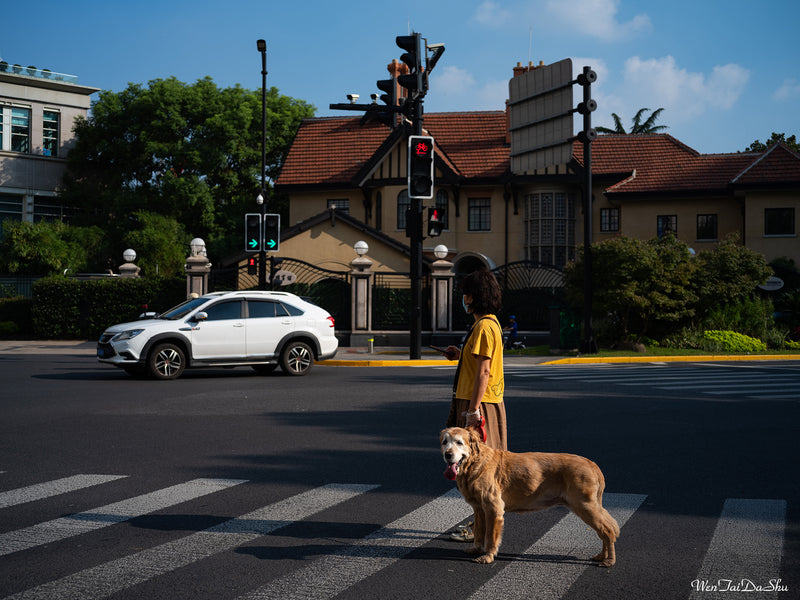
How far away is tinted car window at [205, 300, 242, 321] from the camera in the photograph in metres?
17.5

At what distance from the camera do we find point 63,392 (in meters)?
14.4

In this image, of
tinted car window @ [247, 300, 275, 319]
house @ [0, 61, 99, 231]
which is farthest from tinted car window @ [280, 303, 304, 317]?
house @ [0, 61, 99, 231]

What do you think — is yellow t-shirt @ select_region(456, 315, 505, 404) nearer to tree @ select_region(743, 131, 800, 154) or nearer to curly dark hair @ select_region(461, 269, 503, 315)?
curly dark hair @ select_region(461, 269, 503, 315)

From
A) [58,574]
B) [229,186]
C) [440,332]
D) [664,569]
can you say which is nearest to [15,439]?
[58,574]

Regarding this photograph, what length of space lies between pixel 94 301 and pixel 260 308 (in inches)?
587

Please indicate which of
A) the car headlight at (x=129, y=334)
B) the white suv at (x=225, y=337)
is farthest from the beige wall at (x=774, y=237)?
the car headlight at (x=129, y=334)

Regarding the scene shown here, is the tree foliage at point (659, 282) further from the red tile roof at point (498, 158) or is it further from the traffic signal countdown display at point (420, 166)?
the red tile roof at point (498, 158)

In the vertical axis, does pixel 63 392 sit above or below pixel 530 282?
below

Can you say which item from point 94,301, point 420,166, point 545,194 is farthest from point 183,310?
point 545,194

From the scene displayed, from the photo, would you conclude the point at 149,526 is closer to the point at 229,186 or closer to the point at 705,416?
the point at 705,416

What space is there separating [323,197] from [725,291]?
22.0m

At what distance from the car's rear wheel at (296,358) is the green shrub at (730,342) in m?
13.2

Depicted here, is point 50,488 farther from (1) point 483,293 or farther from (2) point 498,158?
(2) point 498,158

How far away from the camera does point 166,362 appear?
55.5 feet
